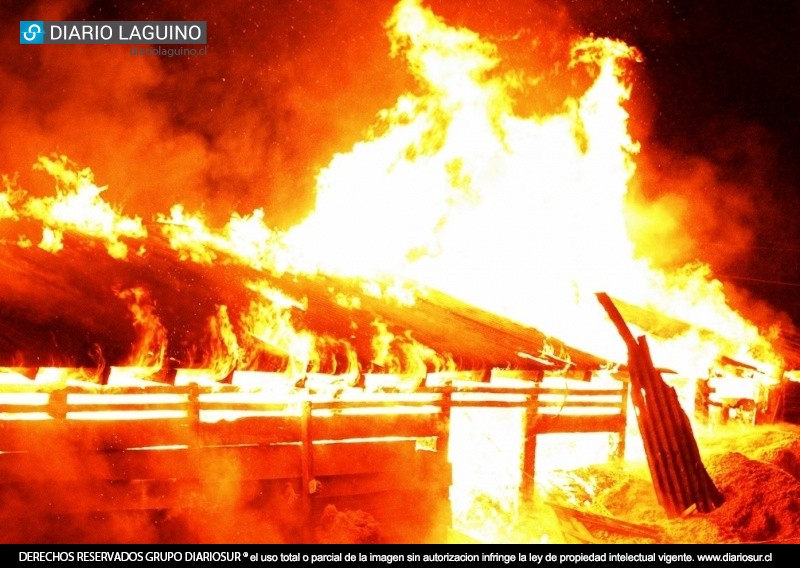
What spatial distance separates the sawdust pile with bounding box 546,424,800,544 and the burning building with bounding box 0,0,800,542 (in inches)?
33.8

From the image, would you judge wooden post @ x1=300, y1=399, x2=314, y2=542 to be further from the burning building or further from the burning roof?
the burning roof

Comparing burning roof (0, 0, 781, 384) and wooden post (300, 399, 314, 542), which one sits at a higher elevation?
burning roof (0, 0, 781, 384)

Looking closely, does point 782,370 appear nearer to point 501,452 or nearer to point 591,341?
point 591,341

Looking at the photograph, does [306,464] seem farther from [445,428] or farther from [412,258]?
[412,258]

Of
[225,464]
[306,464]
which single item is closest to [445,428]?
[306,464]

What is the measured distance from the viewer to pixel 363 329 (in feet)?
21.5

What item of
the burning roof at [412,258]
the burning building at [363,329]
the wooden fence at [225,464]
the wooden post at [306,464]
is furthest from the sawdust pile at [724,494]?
the wooden post at [306,464]

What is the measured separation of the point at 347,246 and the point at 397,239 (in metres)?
1.00

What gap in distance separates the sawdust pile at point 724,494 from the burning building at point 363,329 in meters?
0.86

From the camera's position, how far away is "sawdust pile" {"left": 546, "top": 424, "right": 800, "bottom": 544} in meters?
7.38

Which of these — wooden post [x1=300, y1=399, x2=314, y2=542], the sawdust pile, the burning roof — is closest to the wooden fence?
wooden post [x1=300, y1=399, x2=314, y2=542]

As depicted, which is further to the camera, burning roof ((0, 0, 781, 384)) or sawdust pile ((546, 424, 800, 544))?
sawdust pile ((546, 424, 800, 544))

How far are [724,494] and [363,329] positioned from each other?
17.8 feet
